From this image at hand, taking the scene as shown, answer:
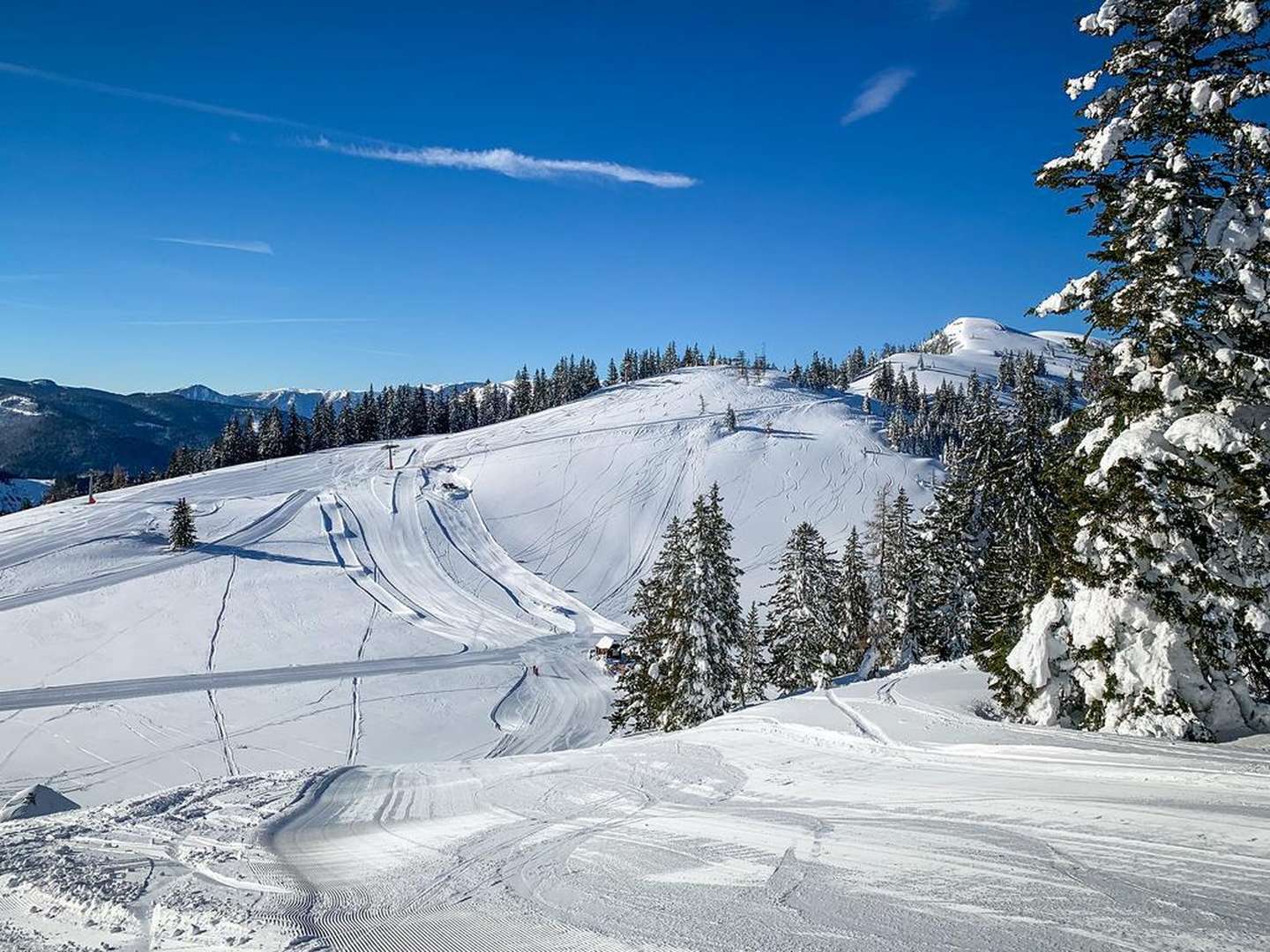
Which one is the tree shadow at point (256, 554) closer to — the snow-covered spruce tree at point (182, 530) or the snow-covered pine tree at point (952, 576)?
the snow-covered spruce tree at point (182, 530)

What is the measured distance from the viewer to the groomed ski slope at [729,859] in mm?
3533

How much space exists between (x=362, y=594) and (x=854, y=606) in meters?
32.9

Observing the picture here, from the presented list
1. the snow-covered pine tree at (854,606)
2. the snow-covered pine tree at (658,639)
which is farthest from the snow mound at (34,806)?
the snow-covered pine tree at (854,606)

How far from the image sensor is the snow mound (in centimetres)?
961

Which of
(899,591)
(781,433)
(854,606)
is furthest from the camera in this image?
(781,433)

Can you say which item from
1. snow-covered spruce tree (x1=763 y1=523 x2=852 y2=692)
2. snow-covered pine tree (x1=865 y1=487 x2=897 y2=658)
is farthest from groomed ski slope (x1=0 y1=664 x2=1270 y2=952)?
snow-covered pine tree (x1=865 y1=487 x2=897 y2=658)

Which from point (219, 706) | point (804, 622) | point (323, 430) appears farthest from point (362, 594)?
point (323, 430)

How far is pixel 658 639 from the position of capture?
2520 centimetres

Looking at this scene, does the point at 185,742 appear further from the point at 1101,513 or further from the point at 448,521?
the point at 448,521

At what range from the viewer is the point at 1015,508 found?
2452 cm

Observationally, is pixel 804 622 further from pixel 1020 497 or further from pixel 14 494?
pixel 14 494

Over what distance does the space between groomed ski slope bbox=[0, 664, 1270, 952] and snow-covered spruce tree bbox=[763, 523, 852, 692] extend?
2158 cm

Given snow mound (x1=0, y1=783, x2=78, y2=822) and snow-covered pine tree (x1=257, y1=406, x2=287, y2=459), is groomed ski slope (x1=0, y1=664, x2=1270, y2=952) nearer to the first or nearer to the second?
snow mound (x1=0, y1=783, x2=78, y2=822)

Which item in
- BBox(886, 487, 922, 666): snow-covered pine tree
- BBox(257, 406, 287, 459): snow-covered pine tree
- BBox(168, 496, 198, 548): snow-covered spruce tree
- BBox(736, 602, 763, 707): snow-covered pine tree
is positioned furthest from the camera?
BBox(257, 406, 287, 459): snow-covered pine tree
